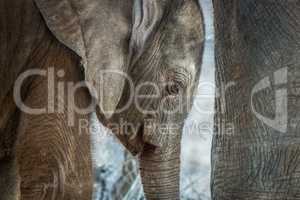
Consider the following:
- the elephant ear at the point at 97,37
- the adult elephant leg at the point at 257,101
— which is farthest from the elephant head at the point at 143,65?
the adult elephant leg at the point at 257,101

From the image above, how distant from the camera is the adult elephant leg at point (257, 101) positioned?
11.0 ft

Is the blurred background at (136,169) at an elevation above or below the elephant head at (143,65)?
below

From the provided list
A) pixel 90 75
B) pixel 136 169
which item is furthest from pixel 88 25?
pixel 136 169

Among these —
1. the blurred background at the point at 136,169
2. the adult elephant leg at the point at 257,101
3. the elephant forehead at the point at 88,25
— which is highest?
the elephant forehead at the point at 88,25

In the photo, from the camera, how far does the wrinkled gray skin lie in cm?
374

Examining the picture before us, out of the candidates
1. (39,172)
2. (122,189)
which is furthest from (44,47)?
(122,189)

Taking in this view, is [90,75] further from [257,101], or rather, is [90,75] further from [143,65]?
[257,101]

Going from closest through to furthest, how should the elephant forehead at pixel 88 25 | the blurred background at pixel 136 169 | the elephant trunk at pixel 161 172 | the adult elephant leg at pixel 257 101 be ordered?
the adult elephant leg at pixel 257 101 → the elephant forehead at pixel 88 25 → the elephant trunk at pixel 161 172 → the blurred background at pixel 136 169

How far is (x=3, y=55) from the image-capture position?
12.3 ft

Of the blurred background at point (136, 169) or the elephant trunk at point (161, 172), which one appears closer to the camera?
the elephant trunk at point (161, 172)

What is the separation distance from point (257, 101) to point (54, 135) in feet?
2.71

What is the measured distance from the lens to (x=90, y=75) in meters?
3.75

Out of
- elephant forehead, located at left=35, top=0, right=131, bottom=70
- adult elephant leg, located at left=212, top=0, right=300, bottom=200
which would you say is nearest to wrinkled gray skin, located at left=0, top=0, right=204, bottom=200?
elephant forehead, located at left=35, top=0, right=131, bottom=70

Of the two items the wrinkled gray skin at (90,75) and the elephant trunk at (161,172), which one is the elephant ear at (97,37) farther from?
the elephant trunk at (161,172)
